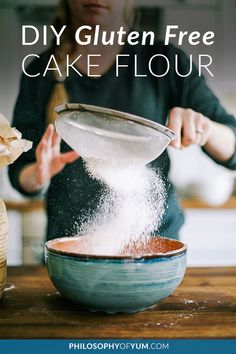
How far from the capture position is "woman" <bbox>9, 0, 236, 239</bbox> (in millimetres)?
1043

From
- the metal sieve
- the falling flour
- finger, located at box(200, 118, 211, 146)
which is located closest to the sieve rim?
the metal sieve

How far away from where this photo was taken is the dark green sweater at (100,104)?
42.7 inches

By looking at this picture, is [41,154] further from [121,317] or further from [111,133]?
[121,317]

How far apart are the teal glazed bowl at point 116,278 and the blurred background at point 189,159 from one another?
1.75ft

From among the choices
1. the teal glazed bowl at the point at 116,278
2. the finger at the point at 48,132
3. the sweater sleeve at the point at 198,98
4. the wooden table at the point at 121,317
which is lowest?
the wooden table at the point at 121,317

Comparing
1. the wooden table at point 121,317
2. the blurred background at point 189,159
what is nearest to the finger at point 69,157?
the blurred background at point 189,159

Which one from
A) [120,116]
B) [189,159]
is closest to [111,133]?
[120,116]

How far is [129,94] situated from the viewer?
111 centimetres

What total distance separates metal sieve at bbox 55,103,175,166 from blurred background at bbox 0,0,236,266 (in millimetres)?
307

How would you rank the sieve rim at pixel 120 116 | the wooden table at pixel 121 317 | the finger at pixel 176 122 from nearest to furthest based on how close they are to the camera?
1. the wooden table at pixel 121 317
2. the sieve rim at pixel 120 116
3. the finger at pixel 176 122

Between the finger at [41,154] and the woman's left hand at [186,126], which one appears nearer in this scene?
the woman's left hand at [186,126]

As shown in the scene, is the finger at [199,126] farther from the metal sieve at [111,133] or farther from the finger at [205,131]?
the metal sieve at [111,133]

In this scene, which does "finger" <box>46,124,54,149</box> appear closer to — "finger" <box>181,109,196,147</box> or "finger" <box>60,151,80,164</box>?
"finger" <box>60,151,80,164</box>

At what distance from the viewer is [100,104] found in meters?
1.10
